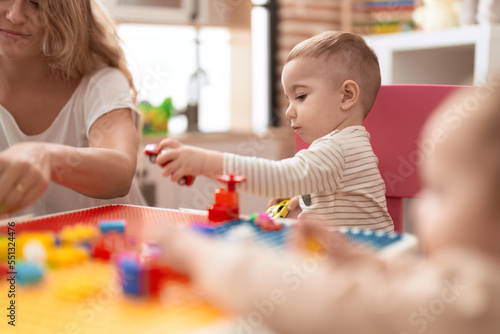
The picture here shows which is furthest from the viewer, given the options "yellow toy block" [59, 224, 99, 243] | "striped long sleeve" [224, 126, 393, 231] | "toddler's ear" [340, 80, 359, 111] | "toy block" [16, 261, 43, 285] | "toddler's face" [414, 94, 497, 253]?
"toddler's ear" [340, 80, 359, 111]

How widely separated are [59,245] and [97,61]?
2.46 ft

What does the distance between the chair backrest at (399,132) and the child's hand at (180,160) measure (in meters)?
0.45

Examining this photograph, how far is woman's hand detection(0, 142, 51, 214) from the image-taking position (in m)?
0.69

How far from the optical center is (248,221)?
71 centimetres

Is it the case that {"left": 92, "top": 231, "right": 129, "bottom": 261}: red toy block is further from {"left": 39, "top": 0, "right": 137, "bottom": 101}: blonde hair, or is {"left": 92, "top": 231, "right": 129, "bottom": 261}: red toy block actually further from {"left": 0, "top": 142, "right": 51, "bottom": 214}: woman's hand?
{"left": 39, "top": 0, "right": 137, "bottom": 101}: blonde hair

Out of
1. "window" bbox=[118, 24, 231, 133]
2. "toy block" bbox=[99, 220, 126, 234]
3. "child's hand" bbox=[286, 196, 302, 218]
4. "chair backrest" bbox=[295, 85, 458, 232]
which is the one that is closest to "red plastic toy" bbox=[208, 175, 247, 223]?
"toy block" bbox=[99, 220, 126, 234]

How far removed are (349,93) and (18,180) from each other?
59cm

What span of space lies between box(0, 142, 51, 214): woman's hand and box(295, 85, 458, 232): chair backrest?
25.1 inches

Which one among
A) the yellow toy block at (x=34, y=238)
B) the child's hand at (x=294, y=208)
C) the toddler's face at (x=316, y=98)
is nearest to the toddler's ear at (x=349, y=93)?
the toddler's face at (x=316, y=98)

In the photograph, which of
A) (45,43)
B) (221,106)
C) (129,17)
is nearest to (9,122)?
(45,43)

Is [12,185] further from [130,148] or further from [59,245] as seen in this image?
[130,148]

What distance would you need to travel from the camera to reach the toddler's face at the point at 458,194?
0.39m

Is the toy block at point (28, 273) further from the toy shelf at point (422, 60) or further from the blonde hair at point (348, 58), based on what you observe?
the toy shelf at point (422, 60)

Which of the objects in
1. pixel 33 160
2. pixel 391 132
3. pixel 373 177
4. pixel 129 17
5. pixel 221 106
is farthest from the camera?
pixel 221 106
